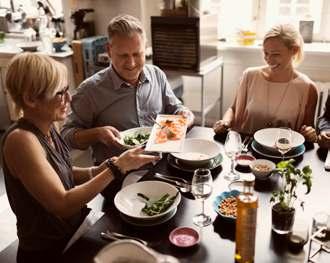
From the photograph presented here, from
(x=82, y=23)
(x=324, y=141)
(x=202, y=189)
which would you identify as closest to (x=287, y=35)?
(x=324, y=141)

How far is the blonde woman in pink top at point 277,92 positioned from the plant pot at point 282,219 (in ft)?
2.80

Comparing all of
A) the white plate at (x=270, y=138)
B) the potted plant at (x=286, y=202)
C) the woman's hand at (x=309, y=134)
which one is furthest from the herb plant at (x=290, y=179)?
the woman's hand at (x=309, y=134)

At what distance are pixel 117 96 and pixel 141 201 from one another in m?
0.74

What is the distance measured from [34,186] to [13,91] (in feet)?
1.04

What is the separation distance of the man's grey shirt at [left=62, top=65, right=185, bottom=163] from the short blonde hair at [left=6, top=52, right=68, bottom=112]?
608mm

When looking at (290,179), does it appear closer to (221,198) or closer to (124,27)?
(221,198)

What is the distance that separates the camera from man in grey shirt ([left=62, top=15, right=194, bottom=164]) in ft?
6.01

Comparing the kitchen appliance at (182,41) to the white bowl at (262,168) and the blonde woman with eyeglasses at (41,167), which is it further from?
the blonde woman with eyeglasses at (41,167)

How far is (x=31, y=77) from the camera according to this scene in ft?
4.09

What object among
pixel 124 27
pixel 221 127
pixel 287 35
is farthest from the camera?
pixel 287 35

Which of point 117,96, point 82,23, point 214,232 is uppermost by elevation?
point 82,23

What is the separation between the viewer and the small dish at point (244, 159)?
63.7 inches

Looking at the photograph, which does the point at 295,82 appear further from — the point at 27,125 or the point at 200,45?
the point at 27,125

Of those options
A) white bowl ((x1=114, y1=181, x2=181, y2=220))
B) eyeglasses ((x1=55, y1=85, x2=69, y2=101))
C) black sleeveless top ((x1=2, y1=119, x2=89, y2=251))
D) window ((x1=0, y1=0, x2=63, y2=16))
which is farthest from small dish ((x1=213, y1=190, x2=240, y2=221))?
window ((x1=0, y1=0, x2=63, y2=16))
